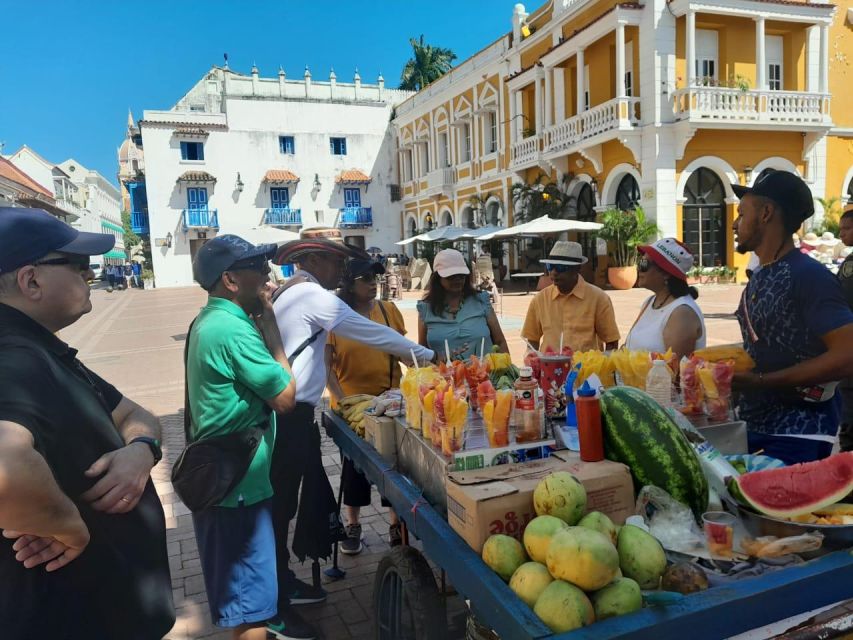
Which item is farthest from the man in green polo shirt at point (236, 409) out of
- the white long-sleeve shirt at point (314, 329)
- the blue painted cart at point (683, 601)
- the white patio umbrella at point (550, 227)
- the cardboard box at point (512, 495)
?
the white patio umbrella at point (550, 227)

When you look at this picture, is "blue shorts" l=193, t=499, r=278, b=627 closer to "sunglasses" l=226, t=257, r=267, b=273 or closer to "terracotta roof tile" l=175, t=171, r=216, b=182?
"sunglasses" l=226, t=257, r=267, b=273

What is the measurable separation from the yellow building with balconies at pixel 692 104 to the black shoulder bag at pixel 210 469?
704 inches

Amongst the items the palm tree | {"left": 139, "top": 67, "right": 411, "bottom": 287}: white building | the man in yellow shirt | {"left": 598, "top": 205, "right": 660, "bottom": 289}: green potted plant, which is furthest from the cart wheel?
the palm tree

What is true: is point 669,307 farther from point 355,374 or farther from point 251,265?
point 251,265

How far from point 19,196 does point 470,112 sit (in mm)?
24894

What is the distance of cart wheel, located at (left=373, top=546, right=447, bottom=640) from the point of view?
2.28 metres

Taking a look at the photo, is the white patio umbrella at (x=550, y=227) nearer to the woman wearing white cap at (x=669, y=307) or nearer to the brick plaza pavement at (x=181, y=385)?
the brick plaza pavement at (x=181, y=385)

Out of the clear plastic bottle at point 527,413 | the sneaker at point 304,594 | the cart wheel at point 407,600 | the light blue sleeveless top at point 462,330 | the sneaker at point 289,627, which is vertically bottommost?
the sneaker at point 304,594

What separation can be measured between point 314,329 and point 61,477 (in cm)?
175

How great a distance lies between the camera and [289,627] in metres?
3.10

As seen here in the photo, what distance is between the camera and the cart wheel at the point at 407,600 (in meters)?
2.28

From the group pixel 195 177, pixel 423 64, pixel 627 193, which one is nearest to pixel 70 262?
pixel 627 193

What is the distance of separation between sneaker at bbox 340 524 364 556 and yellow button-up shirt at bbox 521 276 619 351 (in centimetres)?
187

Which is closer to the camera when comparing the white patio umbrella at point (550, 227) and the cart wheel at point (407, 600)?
the cart wheel at point (407, 600)
